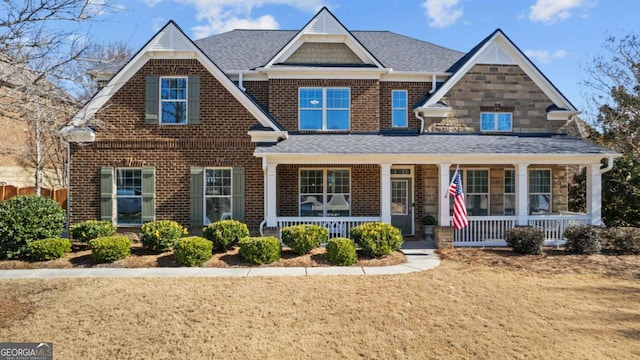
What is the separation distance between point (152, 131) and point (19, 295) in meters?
6.40

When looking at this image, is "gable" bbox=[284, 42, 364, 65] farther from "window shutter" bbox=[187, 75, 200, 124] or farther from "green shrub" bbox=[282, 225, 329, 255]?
"green shrub" bbox=[282, 225, 329, 255]

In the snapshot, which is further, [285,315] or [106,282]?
[106,282]

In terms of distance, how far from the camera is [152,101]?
12.2 metres

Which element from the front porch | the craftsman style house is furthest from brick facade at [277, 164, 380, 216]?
the front porch

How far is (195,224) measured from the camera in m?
12.1

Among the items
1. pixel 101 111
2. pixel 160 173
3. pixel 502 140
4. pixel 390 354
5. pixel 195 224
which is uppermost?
pixel 101 111

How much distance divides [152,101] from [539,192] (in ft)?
50.0

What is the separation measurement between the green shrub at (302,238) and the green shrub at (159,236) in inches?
129

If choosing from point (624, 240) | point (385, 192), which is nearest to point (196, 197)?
point (385, 192)

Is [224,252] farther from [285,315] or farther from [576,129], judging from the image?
[576,129]

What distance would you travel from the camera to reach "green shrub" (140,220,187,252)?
34.2 ft

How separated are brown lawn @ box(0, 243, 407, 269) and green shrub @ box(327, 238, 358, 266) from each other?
20 cm

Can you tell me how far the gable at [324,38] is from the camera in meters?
13.4

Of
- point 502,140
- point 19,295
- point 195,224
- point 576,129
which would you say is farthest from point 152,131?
point 576,129
